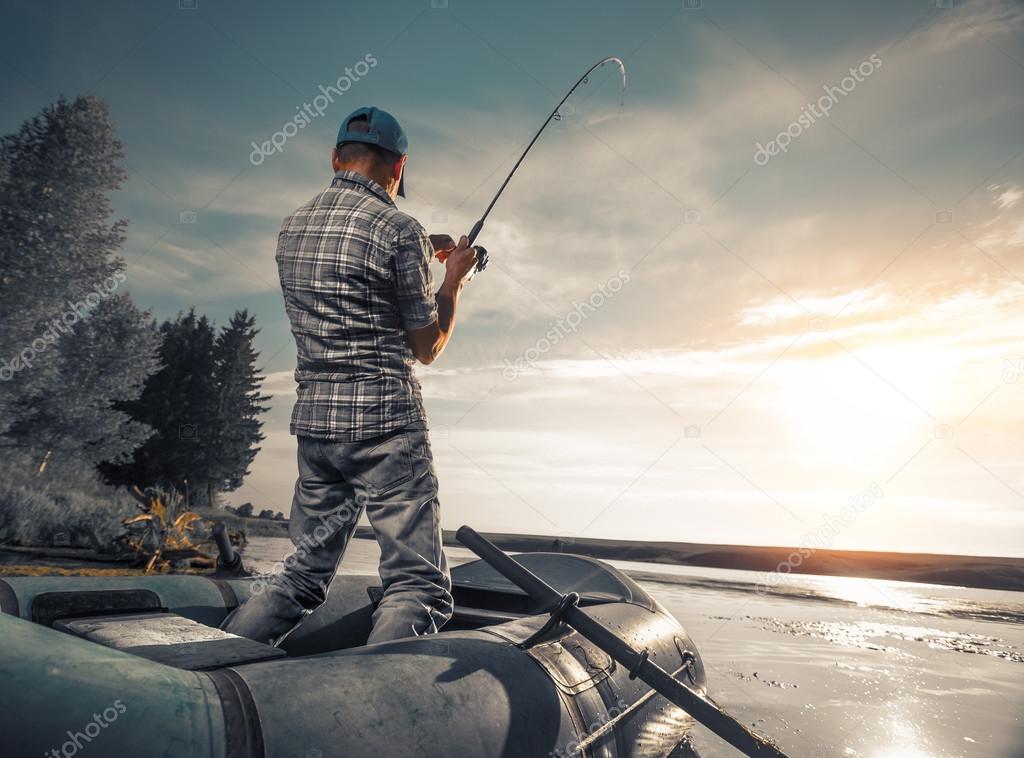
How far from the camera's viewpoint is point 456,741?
1.60 meters

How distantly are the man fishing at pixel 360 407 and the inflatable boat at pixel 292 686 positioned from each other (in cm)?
29

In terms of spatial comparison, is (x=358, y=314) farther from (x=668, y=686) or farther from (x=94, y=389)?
(x=94, y=389)

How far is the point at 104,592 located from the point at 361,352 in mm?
1238

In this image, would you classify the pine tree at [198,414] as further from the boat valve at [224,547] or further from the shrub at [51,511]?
the boat valve at [224,547]

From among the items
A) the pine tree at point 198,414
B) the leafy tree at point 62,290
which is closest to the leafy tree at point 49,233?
the leafy tree at point 62,290

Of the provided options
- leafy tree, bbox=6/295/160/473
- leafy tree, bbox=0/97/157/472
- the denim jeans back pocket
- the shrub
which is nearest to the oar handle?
Answer: the denim jeans back pocket

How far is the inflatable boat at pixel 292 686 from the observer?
108 cm

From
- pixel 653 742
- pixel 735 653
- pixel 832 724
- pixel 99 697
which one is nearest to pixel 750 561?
pixel 735 653

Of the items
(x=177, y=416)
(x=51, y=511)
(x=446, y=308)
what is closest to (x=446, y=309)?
Result: (x=446, y=308)

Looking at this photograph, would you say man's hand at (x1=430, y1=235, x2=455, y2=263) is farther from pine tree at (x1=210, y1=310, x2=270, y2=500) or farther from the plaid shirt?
pine tree at (x1=210, y1=310, x2=270, y2=500)

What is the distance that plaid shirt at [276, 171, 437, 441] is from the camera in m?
2.23

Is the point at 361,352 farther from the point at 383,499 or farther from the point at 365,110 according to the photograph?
the point at 365,110

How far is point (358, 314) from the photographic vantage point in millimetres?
2275

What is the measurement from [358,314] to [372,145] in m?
0.76
